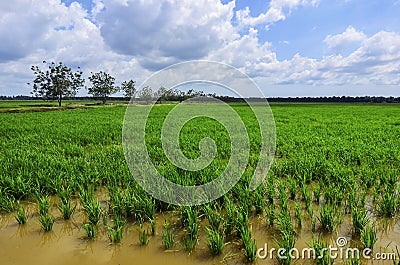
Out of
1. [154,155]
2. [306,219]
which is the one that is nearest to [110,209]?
[306,219]

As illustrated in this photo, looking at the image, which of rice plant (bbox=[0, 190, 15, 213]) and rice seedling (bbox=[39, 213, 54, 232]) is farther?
rice plant (bbox=[0, 190, 15, 213])

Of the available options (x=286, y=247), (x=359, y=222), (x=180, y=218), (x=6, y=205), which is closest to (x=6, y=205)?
(x=6, y=205)

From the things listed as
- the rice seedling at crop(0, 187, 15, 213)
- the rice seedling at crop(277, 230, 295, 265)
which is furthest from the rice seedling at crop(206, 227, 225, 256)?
the rice seedling at crop(0, 187, 15, 213)

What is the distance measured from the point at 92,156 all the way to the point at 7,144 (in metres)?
3.82

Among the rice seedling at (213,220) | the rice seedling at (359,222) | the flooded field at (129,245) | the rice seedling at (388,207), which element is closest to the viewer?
the flooded field at (129,245)

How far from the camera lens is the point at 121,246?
288cm

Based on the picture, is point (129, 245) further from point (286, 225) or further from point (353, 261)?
point (353, 261)

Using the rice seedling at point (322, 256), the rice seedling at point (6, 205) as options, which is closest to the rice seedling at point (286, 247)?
the rice seedling at point (322, 256)

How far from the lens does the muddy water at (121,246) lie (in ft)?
8.78

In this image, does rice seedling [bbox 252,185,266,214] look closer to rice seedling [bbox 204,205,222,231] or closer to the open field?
the open field

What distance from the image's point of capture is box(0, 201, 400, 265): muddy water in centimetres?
268

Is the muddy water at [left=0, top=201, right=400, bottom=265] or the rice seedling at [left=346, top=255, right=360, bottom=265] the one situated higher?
the rice seedling at [left=346, top=255, right=360, bottom=265]

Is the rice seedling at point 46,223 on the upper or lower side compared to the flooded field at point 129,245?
upper

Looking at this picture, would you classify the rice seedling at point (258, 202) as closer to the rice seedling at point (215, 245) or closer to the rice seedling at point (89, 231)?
the rice seedling at point (215, 245)
